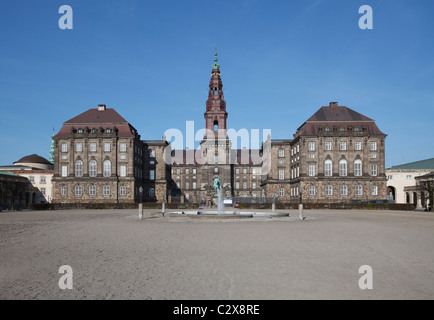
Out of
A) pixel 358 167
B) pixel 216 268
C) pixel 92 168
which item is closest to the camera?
pixel 216 268

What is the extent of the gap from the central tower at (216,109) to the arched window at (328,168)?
35.7 metres

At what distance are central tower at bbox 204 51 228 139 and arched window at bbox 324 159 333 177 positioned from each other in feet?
117

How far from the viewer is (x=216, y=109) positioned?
10462 cm

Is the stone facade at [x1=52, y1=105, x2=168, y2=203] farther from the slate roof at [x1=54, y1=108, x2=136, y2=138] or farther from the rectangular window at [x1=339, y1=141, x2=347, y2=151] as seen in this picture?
the rectangular window at [x1=339, y1=141, x2=347, y2=151]

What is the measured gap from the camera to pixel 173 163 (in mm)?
129875

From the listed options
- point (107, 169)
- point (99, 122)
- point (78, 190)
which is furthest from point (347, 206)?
point (78, 190)

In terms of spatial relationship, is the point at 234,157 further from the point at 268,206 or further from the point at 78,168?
the point at 268,206

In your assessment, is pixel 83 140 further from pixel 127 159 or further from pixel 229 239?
pixel 229 239

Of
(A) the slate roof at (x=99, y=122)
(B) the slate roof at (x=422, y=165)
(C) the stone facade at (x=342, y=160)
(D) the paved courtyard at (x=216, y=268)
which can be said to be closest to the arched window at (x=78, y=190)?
(A) the slate roof at (x=99, y=122)

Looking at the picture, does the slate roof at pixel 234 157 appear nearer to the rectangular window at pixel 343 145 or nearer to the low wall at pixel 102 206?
the rectangular window at pixel 343 145

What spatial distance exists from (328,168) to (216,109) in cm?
3953

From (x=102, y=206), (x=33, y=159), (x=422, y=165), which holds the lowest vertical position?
(x=102, y=206)
